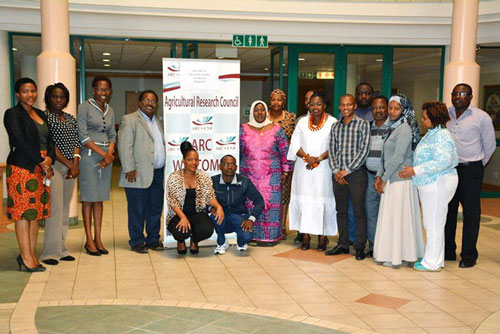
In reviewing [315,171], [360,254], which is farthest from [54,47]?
[360,254]

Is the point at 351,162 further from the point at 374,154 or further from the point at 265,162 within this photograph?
the point at 265,162

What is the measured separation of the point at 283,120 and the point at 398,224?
2018 mm

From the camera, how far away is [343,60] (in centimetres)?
1048

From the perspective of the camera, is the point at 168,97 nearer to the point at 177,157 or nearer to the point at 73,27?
the point at 177,157

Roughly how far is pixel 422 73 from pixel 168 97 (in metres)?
6.56

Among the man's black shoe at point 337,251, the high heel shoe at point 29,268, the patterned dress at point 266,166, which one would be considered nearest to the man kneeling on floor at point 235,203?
the patterned dress at point 266,166

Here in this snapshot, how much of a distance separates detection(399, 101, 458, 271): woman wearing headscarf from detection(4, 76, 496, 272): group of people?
0.4 inches

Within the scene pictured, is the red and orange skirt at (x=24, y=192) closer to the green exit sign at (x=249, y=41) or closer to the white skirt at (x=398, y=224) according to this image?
the white skirt at (x=398, y=224)

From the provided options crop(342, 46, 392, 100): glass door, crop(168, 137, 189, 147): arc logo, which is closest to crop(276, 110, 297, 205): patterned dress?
crop(168, 137, 189, 147): arc logo

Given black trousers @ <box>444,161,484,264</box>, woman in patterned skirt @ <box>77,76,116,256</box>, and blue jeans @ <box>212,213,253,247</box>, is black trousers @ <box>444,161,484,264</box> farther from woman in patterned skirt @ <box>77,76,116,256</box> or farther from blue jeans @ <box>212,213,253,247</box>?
woman in patterned skirt @ <box>77,76,116,256</box>

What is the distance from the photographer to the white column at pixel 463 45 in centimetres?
843

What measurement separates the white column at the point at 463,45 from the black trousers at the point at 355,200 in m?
Answer: 3.30

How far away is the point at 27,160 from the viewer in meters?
5.10

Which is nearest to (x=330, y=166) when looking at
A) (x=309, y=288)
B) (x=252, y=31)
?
(x=309, y=288)
